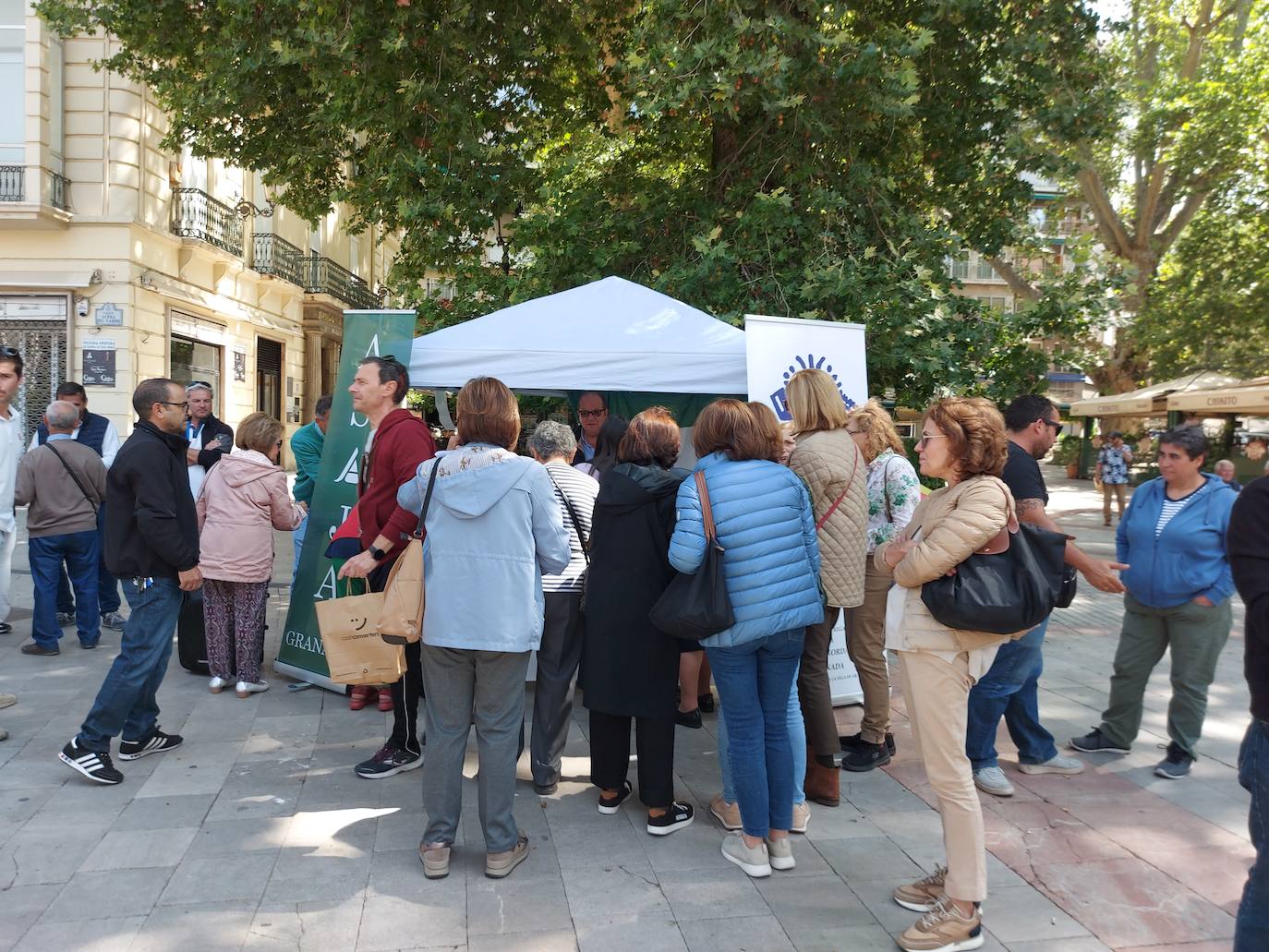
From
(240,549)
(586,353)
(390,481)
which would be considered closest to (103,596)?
(240,549)

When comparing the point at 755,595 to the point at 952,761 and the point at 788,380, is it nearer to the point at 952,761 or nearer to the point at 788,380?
the point at 952,761

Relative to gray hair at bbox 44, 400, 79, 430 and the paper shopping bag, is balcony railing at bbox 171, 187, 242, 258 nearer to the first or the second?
gray hair at bbox 44, 400, 79, 430

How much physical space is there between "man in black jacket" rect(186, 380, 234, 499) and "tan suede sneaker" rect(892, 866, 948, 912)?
214 inches

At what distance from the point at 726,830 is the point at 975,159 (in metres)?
8.06

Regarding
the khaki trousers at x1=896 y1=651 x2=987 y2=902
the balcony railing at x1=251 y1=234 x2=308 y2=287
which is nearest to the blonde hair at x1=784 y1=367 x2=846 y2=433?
the khaki trousers at x1=896 y1=651 x2=987 y2=902

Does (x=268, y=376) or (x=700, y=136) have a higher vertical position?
(x=700, y=136)

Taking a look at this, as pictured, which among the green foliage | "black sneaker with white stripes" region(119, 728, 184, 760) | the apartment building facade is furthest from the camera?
the apartment building facade

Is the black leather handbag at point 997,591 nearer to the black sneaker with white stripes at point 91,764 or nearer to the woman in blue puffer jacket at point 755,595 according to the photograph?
the woman in blue puffer jacket at point 755,595

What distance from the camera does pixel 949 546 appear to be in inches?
118

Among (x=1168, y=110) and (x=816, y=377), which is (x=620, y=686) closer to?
(x=816, y=377)

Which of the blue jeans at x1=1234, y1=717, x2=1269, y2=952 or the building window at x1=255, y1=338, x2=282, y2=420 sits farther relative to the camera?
the building window at x1=255, y1=338, x2=282, y2=420

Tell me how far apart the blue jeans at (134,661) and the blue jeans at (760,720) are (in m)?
2.62

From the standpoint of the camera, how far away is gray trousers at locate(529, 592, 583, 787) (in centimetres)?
430

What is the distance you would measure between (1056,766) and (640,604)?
8.17 feet
